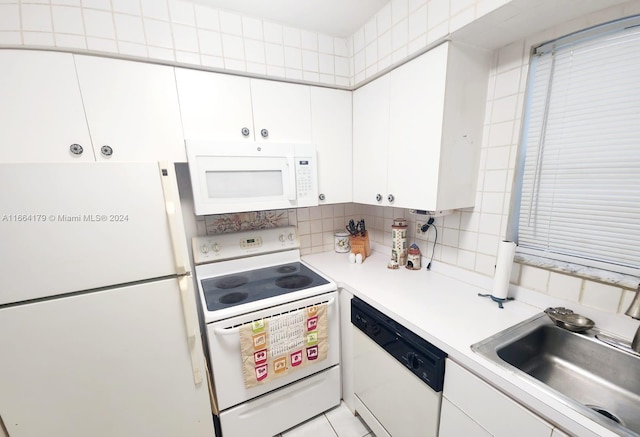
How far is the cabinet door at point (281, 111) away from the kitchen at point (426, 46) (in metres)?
0.04

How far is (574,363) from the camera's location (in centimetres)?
95

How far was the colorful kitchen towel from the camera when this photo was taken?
123cm

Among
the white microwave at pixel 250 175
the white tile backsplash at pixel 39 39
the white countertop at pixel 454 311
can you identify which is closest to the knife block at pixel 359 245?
the white countertop at pixel 454 311

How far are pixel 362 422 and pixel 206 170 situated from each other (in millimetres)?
1778

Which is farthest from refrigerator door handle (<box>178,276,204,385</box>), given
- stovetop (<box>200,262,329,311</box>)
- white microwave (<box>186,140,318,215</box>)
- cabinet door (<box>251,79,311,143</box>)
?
cabinet door (<box>251,79,311,143</box>)

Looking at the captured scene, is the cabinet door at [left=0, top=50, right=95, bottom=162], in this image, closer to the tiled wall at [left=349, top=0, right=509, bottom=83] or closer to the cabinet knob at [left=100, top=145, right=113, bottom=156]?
the cabinet knob at [left=100, top=145, right=113, bottom=156]

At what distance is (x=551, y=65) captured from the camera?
1.02 meters

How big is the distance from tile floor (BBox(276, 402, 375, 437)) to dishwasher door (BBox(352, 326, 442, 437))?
9 centimetres

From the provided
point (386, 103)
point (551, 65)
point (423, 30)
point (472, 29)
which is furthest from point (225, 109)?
point (551, 65)

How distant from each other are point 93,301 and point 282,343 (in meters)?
0.84

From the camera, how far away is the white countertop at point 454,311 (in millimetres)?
663

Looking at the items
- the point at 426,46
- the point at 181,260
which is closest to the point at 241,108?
the point at 181,260

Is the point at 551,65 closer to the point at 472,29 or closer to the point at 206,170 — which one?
the point at 472,29

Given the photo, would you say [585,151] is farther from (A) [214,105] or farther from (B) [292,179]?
(A) [214,105]
